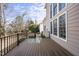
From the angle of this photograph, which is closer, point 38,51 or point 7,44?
point 7,44

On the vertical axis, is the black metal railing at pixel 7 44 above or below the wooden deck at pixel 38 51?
above

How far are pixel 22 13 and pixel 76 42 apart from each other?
1296cm

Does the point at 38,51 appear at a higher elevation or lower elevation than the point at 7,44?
lower

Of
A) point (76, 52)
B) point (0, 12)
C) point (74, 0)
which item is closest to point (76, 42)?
point (76, 52)

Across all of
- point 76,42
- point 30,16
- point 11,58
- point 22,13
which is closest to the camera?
point 11,58

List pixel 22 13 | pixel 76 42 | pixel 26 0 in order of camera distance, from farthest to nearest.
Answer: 1. pixel 22 13
2. pixel 26 0
3. pixel 76 42

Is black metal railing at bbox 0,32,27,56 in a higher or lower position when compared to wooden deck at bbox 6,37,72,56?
higher

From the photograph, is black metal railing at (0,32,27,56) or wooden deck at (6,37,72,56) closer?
black metal railing at (0,32,27,56)

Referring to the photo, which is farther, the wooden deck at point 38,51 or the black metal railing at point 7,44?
the wooden deck at point 38,51

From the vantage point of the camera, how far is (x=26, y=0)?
18.1 ft

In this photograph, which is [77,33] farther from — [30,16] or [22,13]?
[30,16]

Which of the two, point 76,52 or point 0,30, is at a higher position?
point 0,30

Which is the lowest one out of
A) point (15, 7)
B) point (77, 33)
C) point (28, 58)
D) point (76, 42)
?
point (28, 58)

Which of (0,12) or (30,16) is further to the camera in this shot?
(30,16)
